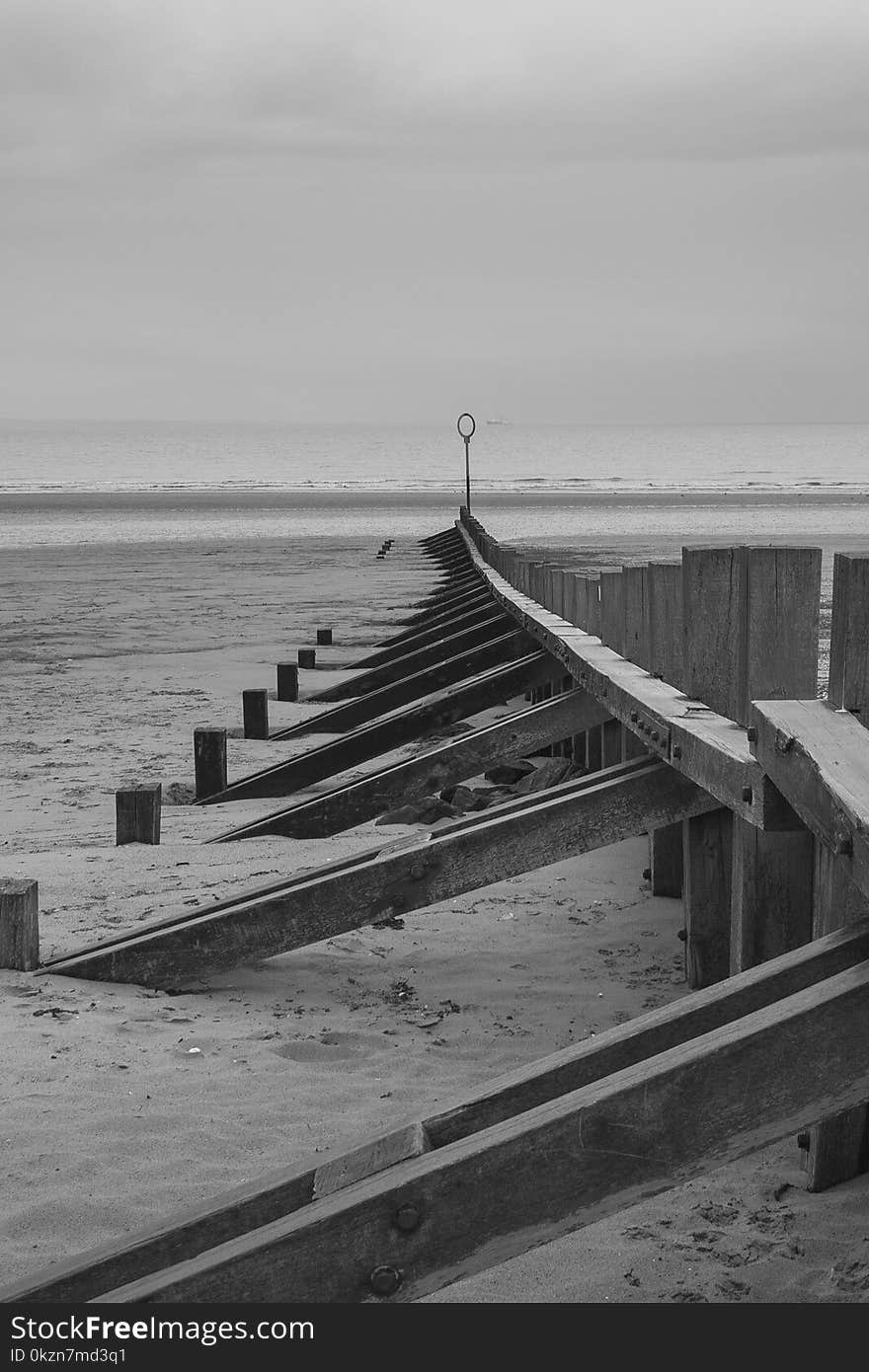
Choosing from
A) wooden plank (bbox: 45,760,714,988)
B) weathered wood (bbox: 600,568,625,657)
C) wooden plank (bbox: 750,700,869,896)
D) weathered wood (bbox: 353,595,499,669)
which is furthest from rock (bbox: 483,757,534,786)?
wooden plank (bbox: 750,700,869,896)

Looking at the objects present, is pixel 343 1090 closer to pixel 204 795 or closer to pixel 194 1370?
pixel 194 1370

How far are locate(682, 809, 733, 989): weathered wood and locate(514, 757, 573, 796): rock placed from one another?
101 inches

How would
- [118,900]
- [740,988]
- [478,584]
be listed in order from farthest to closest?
[478,584] < [118,900] < [740,988]

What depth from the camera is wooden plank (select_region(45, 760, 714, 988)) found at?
4.07 meters

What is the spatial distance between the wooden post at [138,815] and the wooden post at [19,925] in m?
1.53

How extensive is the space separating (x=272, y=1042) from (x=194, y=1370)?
1993 millimetres

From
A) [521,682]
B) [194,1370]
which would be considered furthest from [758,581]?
[521,682]

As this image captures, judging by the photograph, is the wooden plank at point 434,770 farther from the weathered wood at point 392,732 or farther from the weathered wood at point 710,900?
the weathered wood at point 710,900

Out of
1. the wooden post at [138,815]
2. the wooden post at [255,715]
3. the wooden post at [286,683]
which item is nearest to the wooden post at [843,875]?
the wooden post at [138,815]

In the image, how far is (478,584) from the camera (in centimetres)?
1458

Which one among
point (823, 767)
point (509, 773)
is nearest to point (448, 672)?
point (509, 773)

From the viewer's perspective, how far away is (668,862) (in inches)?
219

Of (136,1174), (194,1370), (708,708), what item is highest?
(708,708)

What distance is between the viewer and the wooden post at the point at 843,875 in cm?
287
